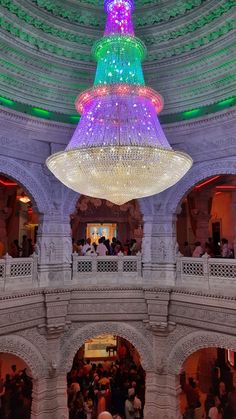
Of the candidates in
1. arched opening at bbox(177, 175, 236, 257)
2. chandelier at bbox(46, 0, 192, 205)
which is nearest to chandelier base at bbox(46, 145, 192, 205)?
chandelier at bbox(46, 0, 192, 205)

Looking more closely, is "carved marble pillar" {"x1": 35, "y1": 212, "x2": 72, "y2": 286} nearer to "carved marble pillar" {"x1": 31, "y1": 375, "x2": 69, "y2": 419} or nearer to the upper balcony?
the upper balcony

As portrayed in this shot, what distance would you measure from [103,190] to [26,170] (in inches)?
108

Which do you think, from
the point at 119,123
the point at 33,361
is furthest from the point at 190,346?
the point at 119,123

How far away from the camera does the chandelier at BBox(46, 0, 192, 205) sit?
12.2 ft

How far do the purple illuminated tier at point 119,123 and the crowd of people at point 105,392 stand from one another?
4915 millimetres

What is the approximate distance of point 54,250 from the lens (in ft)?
22.1

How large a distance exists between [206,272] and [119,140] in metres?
3.35

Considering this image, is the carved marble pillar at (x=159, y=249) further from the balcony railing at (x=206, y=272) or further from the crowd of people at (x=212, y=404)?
the crowd of people at (x=212, y=404)

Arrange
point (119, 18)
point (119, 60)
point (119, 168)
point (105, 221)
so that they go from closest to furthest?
1. point (119, 168)
2. point (119, 60)
3. point (119, 18)
4. point (105, 221)

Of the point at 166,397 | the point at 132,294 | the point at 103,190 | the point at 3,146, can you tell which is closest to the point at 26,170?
the point at 3,146

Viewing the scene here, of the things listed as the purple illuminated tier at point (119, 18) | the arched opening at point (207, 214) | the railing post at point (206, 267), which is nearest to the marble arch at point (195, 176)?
the railing post at point (206, 267)

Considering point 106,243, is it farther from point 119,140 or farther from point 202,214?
point 119,140

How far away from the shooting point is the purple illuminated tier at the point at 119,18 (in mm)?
5125

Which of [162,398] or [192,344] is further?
[162,398]
